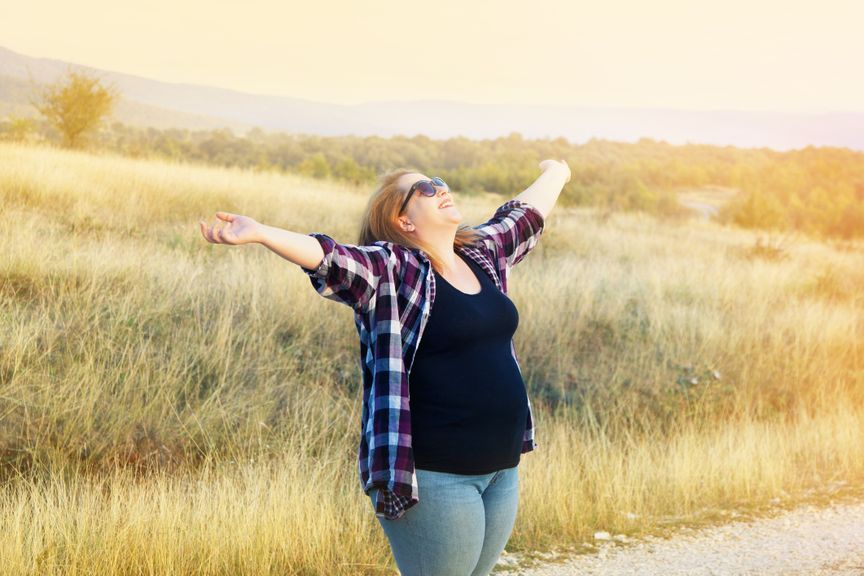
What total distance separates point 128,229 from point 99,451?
540 centimetres

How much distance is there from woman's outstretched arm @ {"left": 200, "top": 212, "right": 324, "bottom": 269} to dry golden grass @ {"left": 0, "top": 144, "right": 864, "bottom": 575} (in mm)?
2379

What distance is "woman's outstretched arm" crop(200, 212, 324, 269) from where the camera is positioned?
2383mm

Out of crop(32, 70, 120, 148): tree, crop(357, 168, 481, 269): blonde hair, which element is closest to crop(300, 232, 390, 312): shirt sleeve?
crop(357, 168, 481, 269): blonde hair

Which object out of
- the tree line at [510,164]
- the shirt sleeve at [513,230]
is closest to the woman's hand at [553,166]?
the shirt sleeve at [513,230]

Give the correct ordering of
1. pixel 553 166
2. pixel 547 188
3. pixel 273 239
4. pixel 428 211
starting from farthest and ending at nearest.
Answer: pixel 553 166 → pixel 547 188 → pixel 428 211 → pixel 273 239

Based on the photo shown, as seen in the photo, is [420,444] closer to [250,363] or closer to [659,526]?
[659,526]

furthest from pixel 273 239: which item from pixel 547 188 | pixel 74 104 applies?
pixel 74 104

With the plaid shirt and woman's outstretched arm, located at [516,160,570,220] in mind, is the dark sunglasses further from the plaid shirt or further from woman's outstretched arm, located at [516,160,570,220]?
woman's outstretched arm, located at [516,160,570,220]

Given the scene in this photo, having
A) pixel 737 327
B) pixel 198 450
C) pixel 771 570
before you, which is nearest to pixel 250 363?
pixel 198 450

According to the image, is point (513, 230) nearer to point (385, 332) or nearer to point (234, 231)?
point (385, 332)

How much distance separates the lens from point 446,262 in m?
2.88

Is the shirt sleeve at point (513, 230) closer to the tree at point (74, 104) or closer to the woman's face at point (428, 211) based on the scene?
the woman's face at point (428, 211)

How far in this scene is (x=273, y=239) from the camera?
7.86ft

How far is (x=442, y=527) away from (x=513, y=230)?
131 cm
